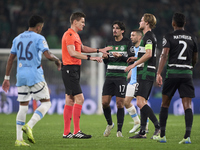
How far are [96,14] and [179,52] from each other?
14.9 m

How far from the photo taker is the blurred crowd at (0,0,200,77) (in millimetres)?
19516

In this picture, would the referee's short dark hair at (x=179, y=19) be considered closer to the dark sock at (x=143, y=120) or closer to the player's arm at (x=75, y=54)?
the player's arm at (x=75, y=54)

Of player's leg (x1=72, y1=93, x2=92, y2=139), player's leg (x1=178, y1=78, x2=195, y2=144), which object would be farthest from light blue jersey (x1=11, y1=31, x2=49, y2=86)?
player's leg (x1=178, y1=78, x2=195, y2=144)

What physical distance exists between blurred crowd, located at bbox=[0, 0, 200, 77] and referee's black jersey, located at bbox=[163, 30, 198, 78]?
41.6ft

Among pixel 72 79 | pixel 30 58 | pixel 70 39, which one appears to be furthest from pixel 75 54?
pixel 30 58

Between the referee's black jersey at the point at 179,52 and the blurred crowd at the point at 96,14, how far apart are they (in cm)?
1268

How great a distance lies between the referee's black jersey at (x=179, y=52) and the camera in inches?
250

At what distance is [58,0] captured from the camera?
21219mm

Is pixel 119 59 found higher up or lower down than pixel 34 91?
higher up

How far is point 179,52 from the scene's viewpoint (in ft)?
20.9

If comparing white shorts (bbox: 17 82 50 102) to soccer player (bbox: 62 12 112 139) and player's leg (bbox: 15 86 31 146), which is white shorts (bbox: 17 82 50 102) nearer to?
player's leg (bbox: 15 86 31 146)

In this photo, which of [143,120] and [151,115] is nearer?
[151,115]

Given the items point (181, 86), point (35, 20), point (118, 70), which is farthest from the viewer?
point (118, 70)

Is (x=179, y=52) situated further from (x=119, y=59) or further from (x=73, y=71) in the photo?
(x=73, y=71)
